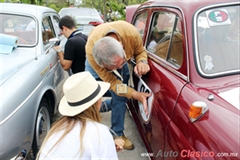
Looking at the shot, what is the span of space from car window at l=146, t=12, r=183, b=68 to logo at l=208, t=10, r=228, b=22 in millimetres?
267

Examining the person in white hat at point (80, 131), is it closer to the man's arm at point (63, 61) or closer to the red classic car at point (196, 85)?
the red classic car at point (196, 85)

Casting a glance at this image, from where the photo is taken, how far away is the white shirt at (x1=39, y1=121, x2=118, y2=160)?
1.32 metres

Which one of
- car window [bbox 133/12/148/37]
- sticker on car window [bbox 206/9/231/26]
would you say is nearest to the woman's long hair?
sticker on car window [bbox 206/9/231/26]

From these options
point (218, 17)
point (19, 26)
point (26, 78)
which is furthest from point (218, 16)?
point (19, 26)

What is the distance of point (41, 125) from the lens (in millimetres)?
2713

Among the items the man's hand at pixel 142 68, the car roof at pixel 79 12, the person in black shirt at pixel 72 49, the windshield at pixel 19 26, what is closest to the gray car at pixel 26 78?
the windshield at pixel 19 26

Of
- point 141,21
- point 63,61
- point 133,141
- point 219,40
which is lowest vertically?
point 133,141

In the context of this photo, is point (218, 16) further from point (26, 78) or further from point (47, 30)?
point (47, 30)

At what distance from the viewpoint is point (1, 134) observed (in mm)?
1784

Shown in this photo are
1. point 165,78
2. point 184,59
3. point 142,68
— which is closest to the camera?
point 184,59

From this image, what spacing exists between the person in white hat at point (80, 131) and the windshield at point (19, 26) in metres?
2.24

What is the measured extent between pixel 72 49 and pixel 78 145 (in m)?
2.38

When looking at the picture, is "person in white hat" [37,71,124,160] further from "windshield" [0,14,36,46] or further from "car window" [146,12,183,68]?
"windshield" [0,14,36,46]

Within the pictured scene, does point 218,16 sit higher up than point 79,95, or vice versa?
point 218,16
